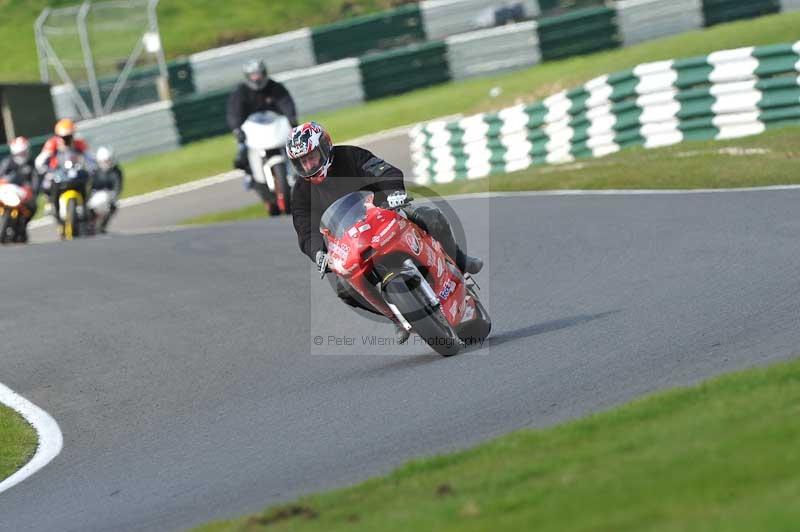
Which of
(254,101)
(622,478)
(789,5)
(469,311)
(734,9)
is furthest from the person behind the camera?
(734,9)

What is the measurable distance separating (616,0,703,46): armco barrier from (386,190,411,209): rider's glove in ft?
75.4

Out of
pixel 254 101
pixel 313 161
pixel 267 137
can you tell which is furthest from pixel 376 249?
pixel 254 101

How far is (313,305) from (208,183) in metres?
16.6

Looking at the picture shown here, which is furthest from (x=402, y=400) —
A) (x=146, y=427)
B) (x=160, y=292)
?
(x=160, y=292)

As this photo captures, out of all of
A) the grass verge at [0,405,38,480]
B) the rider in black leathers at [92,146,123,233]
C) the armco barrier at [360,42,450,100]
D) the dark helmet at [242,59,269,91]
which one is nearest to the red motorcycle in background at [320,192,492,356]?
the grass verge at [0,405,38,480]

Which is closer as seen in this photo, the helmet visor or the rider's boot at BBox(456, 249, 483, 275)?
the helmet visor

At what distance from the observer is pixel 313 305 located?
12.0 metres

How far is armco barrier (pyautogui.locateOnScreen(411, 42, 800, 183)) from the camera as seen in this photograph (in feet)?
56.6

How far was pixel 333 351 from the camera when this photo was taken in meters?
10.3

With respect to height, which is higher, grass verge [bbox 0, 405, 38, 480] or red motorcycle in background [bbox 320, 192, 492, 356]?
red motorcycle in background [bbox 320, 192, 492, 356]

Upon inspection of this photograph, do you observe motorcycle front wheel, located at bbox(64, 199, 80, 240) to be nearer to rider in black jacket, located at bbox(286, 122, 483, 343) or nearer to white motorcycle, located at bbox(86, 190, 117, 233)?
white motorcycle, located at bbox(86, 190, 117, 233)

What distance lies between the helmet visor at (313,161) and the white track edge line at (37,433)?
83.6 inches

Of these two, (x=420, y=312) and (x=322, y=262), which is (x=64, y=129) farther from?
(x=420, y=312)

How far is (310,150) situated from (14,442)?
2431 millimetres
